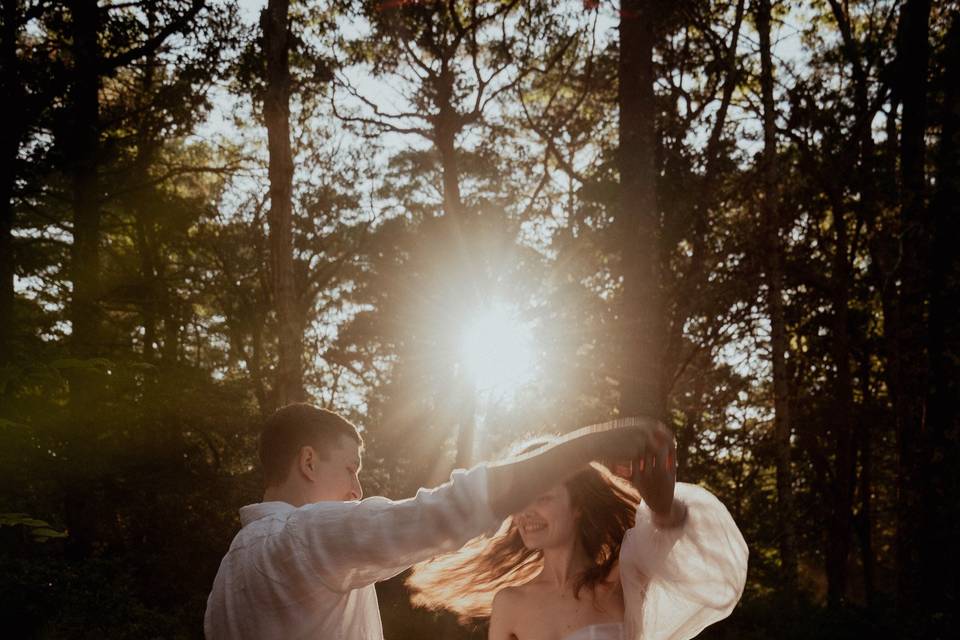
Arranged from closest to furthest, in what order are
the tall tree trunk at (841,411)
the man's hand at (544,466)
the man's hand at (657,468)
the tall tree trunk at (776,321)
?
the man's hand at (544,466) → the man's hand at (657,468) → the tall tree trunk at (776,321) → the tall tree trunk at (841,411)

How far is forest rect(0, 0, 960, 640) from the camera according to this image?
11.9 metres

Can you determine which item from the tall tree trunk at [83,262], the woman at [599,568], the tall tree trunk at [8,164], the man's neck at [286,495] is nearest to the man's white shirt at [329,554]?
the man's neck at [286,495]

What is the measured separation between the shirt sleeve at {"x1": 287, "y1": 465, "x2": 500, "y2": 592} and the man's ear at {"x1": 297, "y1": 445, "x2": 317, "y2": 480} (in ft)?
2.53

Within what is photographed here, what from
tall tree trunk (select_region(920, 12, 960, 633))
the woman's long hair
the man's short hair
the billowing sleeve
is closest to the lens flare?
tall tree trunk (select_region(920, 12, 960, 633))

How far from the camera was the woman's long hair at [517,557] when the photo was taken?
366cm

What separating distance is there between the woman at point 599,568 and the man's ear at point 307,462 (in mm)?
870

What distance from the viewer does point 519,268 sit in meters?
23.0

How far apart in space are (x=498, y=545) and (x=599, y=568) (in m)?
0.61

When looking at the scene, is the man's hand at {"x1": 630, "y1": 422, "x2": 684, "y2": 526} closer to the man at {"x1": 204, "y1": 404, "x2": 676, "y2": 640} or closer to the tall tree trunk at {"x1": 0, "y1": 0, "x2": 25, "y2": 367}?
the man at {"x1": 204, "y1": 404, "x2": 676, "y2": 640}

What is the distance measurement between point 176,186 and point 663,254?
49.0ft

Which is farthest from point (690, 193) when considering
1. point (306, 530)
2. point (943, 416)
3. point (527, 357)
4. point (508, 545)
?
point (306, 530)

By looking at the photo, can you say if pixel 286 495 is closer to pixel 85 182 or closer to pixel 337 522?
pixel 337 522

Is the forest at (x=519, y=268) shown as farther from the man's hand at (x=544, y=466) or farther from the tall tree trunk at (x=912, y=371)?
the man's hand at (x=544, y=466)

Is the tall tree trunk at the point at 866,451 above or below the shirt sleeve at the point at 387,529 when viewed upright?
below
